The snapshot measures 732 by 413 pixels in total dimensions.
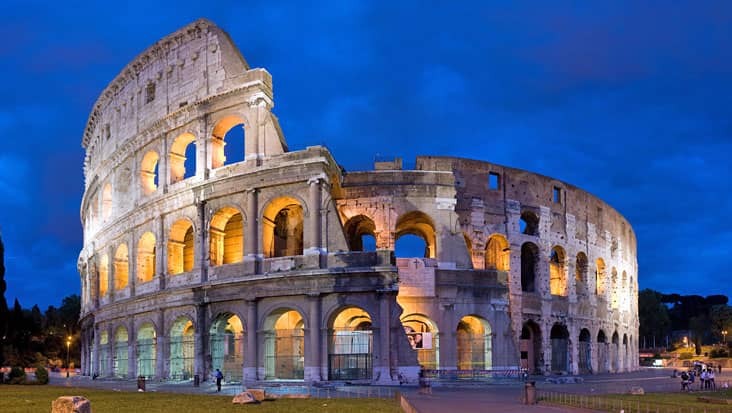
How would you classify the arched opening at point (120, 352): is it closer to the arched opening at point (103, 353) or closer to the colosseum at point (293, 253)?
the colosseum at point (293, 253)

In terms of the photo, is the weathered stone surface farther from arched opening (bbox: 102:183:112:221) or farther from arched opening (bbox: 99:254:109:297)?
arched opening (bbox: 102:183:112:221)

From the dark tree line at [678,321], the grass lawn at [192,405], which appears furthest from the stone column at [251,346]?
the dark tree line at [678,321]

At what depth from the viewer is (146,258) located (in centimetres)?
3606

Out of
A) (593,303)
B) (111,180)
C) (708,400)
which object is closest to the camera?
(708,400)

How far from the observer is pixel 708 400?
20297mm

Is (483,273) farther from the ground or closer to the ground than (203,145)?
closer to the ground

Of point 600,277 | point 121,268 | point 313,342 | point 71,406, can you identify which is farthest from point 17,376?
point 600,277

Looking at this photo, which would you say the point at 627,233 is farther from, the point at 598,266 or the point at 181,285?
the point at 181,285

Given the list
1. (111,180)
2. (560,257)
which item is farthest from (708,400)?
(111,180)

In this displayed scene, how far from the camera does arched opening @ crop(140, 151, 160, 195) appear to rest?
36.1 meters

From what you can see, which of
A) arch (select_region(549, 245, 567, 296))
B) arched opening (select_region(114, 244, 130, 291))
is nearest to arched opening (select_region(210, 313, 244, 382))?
arched opening (select_region(114, 244, 130, 291))

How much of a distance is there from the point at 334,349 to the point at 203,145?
10.8 meters

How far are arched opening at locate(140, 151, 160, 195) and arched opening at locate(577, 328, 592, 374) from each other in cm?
2449

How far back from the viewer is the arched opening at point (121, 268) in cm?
3844
